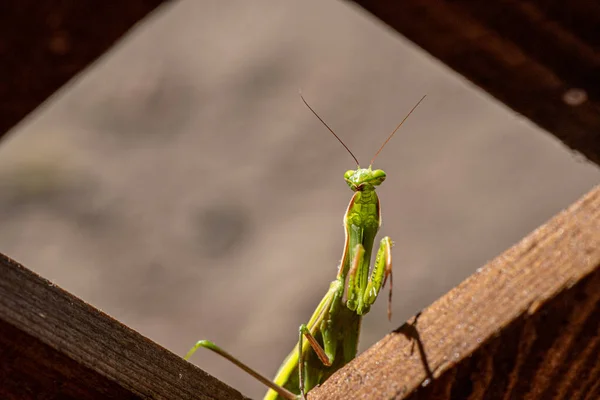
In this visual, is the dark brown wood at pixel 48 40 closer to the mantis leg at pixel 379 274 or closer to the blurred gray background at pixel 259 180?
the mantis leg at pixel 379 274

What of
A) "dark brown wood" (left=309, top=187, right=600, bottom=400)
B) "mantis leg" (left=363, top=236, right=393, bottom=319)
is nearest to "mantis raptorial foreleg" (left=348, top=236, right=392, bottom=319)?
"mantis leg" (left=363, top=236, right=393, bottom=319)

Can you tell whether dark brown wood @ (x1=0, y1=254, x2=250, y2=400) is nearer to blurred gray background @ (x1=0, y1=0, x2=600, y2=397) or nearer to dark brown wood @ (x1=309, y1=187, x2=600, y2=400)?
dark brown wood @ (x1=309, y1=187, x2=600, y2=400)

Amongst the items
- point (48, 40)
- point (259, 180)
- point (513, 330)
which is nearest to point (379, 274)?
point (513, 330)

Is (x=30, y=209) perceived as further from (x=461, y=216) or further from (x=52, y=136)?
(x=461, y=216)

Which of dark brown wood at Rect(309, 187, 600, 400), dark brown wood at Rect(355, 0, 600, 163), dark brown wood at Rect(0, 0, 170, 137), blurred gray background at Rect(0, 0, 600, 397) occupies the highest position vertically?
blurred gray background at Rect(0, 0, 600, 397)

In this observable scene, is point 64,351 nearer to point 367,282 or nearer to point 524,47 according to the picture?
point 524,47

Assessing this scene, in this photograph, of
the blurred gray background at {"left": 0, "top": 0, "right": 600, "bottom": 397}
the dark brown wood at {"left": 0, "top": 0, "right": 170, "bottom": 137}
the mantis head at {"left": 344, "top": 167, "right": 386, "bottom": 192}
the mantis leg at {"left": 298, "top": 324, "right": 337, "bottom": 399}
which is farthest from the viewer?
the blurred gray background at {"left": 0, "top": 0, "right": 600, "bottom": 397}
